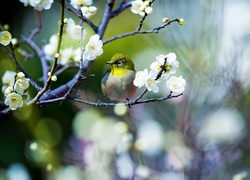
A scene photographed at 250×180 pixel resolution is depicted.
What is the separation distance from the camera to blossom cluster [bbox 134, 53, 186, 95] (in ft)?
2.04

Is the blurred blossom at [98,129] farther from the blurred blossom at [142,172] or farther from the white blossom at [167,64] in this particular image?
the white blossom at [167,64]

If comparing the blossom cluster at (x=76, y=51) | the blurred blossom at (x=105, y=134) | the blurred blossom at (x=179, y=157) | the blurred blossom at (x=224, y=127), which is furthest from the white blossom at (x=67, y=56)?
the blurred blossom at (x=224, y=127)

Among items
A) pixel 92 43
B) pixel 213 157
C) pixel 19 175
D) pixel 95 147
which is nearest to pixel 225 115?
pixel 213 157

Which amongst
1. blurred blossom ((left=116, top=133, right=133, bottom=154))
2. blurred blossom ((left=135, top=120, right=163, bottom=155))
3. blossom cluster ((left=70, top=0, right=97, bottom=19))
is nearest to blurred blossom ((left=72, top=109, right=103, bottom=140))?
blurred blossom ((left=135, top=120, right=163, bottom=155))

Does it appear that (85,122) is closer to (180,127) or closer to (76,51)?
(180,127)

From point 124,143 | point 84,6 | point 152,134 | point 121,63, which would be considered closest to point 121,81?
point 121,63

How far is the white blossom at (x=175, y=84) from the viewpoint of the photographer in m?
0.63

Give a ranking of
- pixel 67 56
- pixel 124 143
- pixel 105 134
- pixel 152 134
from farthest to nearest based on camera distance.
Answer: pixel 152 134 → pixel 105 134 → pixel 124 143 → pixel 67 56

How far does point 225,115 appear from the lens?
1312mm

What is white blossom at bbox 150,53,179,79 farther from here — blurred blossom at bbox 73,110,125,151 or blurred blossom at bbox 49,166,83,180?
blurred blossom at bbox 49,166,83,180

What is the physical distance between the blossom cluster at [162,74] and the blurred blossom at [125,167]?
1.39 feet

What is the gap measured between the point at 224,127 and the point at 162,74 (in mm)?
729

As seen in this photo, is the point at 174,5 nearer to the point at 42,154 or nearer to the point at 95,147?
the point at 95,147

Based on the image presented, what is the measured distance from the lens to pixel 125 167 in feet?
3.44
